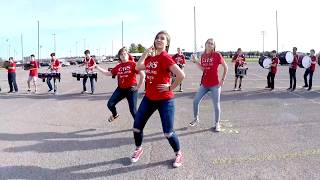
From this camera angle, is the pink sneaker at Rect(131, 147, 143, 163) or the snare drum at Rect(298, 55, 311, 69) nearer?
the pink sneaker at Rect(131, 147, 143, 163)

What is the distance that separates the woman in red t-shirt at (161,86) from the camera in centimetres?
546

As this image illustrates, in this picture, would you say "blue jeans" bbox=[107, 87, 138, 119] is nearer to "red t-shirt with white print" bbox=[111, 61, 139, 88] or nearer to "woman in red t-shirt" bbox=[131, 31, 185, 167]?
"red t-shirt with white print" bbox=[111, 61, 139, 88]

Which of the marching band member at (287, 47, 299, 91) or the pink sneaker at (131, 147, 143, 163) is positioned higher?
the marching band member at (287, 47, 299, 91)

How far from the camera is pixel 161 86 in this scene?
219 inches

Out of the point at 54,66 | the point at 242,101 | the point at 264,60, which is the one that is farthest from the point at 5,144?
the point at 264,60

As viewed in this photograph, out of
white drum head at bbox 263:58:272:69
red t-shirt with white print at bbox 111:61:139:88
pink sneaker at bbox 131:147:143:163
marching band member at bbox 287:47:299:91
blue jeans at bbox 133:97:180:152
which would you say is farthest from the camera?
white drum head at bbox 263:58:272:69

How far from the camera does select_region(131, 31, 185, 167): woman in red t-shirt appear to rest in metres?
5.46

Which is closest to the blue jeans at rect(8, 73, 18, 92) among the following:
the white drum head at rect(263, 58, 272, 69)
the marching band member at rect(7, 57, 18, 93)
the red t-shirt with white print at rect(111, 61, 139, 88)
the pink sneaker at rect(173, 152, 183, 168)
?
the marching band member at rect(7, 57, 18, 93)

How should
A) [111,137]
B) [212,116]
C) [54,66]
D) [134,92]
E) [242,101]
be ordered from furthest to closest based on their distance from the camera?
[54,66]
[242,101]
[212,116]
[134,92]
[111,137]

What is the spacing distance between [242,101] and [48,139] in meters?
7.56

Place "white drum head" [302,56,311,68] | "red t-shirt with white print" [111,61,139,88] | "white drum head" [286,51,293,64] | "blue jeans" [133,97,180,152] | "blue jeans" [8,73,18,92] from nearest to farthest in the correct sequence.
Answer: "blue jeans" [133,97,180,152], "red t-shirt with white print" [111,61,139,88], "white drum head" [302,56,311,68], "white drum head" [286,51,293,64], "blue jeans" [8,73,18,92]

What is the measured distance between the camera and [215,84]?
8023mm

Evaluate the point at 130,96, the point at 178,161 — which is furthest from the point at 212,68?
the point at 178,161

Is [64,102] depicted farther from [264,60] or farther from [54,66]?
[264,60]
